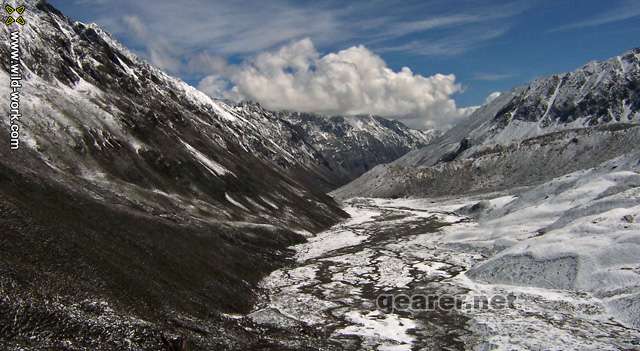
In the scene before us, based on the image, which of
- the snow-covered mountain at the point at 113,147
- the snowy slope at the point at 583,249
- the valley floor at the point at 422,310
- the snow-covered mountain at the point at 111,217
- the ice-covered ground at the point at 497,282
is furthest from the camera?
the snow-covered mountain at the point at 113,147

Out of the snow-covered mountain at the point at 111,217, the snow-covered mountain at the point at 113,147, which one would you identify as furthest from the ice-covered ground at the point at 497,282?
the snow-covered mountain at the point at 113,147

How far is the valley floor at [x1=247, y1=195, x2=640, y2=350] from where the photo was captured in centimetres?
3584

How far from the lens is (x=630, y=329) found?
1483 inches

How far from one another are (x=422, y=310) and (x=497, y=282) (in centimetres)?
1388

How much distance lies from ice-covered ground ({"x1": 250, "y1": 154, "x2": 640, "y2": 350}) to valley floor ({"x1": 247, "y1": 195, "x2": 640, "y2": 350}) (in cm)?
10

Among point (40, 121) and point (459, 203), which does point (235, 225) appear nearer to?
point (40, 121)

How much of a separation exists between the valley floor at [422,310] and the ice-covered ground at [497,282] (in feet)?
0.32

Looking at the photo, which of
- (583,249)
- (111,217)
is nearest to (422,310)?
(583,249)

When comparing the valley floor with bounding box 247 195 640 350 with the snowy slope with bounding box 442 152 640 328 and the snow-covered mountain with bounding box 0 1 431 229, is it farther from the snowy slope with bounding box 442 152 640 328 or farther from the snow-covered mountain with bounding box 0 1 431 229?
the snow-covered mountain with bounding box 0 1 431 229

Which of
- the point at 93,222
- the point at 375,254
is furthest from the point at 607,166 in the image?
the point at 93,222

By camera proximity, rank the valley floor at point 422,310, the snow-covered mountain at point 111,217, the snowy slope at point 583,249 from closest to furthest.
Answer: the snow-covered mountain at point 111,217 < the valley floor at point 422,310 < the snowy slope at point 583,249

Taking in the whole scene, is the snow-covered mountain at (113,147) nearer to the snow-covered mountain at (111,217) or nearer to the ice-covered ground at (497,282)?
the snow-covered mountain at (111,217)

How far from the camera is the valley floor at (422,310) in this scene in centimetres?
3584

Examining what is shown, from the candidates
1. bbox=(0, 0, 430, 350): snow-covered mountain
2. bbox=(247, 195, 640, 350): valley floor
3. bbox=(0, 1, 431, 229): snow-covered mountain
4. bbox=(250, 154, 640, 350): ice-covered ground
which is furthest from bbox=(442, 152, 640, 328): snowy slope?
bbox=(0, 1, 431, 229): snow-covered mountain
